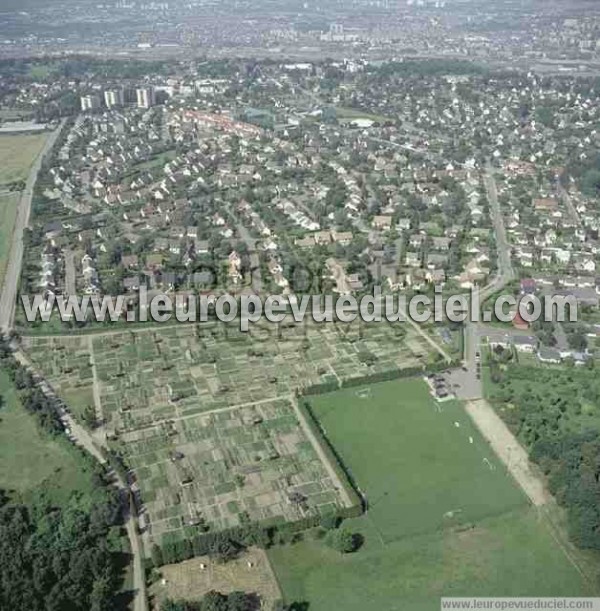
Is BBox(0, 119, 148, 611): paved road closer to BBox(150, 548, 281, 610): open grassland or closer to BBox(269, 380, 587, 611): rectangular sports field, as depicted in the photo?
BBox(150, 548, 281, 610): open grassland

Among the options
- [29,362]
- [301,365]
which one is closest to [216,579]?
[301,365]

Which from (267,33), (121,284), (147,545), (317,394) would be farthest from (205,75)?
(147,545)

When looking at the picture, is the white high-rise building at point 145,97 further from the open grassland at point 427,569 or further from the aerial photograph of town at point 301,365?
the open grassland at point 427,569

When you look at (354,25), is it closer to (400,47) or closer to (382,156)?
(400,47)

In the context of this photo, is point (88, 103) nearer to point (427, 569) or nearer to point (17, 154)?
point (17, 154)

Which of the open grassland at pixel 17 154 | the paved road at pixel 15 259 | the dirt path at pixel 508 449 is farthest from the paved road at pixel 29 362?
the dirt path at pixel 508 449

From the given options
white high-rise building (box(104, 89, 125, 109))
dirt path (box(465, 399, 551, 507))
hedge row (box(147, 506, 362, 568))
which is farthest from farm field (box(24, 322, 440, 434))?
white high-rise building (box(104, 89, 125, 109))
